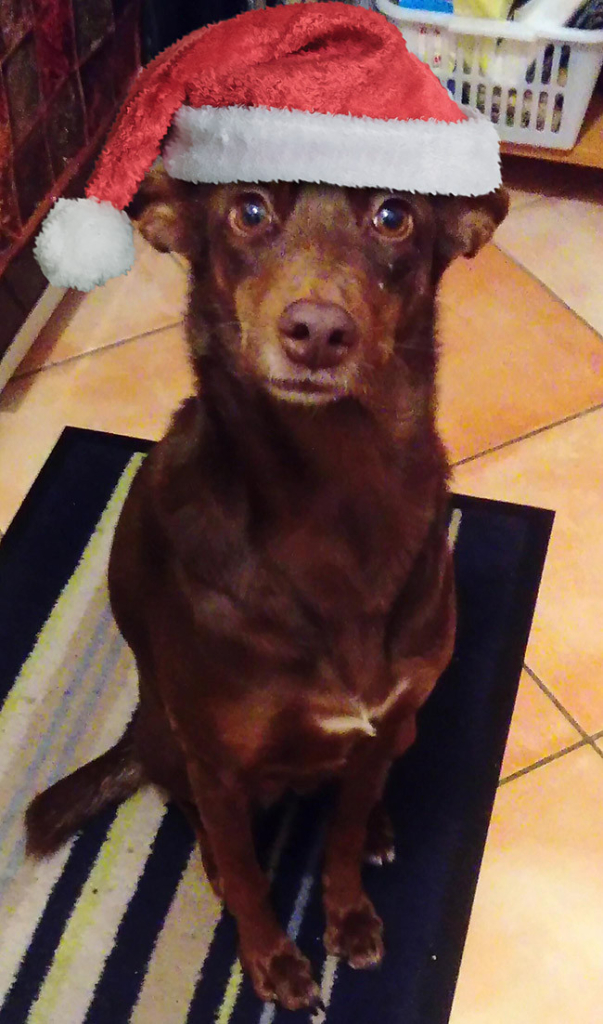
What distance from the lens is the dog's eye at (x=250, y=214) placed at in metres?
0.79

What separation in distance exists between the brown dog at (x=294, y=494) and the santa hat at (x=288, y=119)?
42 millimetres

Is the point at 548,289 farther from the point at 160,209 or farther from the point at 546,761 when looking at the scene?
the point at 160,209

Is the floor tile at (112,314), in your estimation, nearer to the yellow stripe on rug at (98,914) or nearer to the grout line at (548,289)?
the grout line at (548,289)

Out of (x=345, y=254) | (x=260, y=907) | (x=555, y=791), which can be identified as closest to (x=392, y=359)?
(x=345, y=254)

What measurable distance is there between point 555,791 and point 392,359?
74 centimetres

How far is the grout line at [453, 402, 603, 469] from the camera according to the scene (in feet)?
5.62

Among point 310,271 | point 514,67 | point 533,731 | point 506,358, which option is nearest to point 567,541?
point 533,731

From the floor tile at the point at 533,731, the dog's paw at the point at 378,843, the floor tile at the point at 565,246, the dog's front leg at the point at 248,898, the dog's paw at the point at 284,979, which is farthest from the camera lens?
the floor tile at the point at 565,246

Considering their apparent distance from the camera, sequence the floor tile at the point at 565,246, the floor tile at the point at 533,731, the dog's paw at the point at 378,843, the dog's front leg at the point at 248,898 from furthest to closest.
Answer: the floor tile at the point at 565,246, the floor tile at the point at 533,731, the dog's paw at the point at 378,843, the dog's front leg at the point at 248,898

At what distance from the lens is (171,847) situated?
1.24m

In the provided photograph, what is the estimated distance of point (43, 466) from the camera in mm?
1695

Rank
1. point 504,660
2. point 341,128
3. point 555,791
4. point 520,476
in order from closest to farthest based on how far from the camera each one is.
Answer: point 341,128 → point 555,791 → point 504,660 → point 520,476

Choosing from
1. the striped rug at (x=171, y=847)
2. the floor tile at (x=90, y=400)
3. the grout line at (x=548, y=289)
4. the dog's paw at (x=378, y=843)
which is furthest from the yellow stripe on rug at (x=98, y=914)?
the grout line at (x=548, y=289)

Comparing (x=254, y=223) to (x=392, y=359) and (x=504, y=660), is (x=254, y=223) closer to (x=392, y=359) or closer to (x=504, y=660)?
(x=392, y=359)
